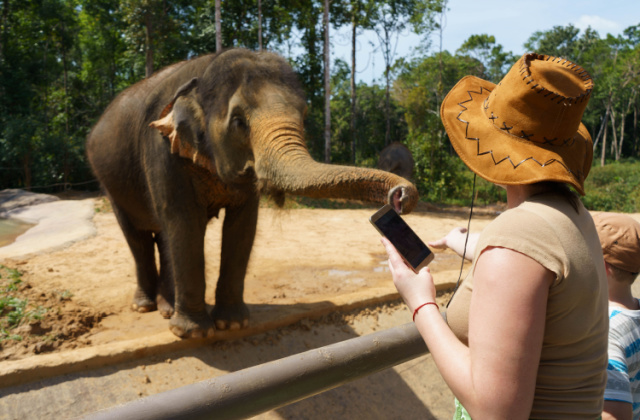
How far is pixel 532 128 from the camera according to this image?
1157 mm

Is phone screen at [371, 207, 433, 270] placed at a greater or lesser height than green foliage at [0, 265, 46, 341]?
greater

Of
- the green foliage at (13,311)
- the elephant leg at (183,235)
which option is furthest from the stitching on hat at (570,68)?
the green foliage at (13,311)

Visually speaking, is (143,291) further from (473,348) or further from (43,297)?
(473,348)

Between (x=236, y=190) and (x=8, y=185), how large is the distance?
51.0 feet

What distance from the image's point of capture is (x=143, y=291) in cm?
464

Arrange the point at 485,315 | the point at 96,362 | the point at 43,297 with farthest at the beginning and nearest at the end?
the point at 43,297
the point at 96,362
the point at 485,315

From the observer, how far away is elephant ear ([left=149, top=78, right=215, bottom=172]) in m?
3.46

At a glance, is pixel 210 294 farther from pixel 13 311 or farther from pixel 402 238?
pixel 402 238

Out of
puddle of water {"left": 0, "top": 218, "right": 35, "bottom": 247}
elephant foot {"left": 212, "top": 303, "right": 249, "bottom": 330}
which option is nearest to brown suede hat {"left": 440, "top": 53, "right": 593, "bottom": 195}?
elephant foot {"left": 212, "top": 303, "right": 249, "bottom": 330}

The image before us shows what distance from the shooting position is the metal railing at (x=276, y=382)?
1.13 m

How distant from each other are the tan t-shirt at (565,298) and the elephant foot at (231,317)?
303 centimetres

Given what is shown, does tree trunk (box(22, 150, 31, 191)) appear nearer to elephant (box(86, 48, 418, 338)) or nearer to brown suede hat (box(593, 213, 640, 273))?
elephant (box(86, 48, 418, 338))

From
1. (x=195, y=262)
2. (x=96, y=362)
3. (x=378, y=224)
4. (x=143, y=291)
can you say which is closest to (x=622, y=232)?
(x=378, y=224)

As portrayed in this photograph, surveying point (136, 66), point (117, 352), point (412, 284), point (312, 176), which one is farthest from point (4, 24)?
point (412, 284)
